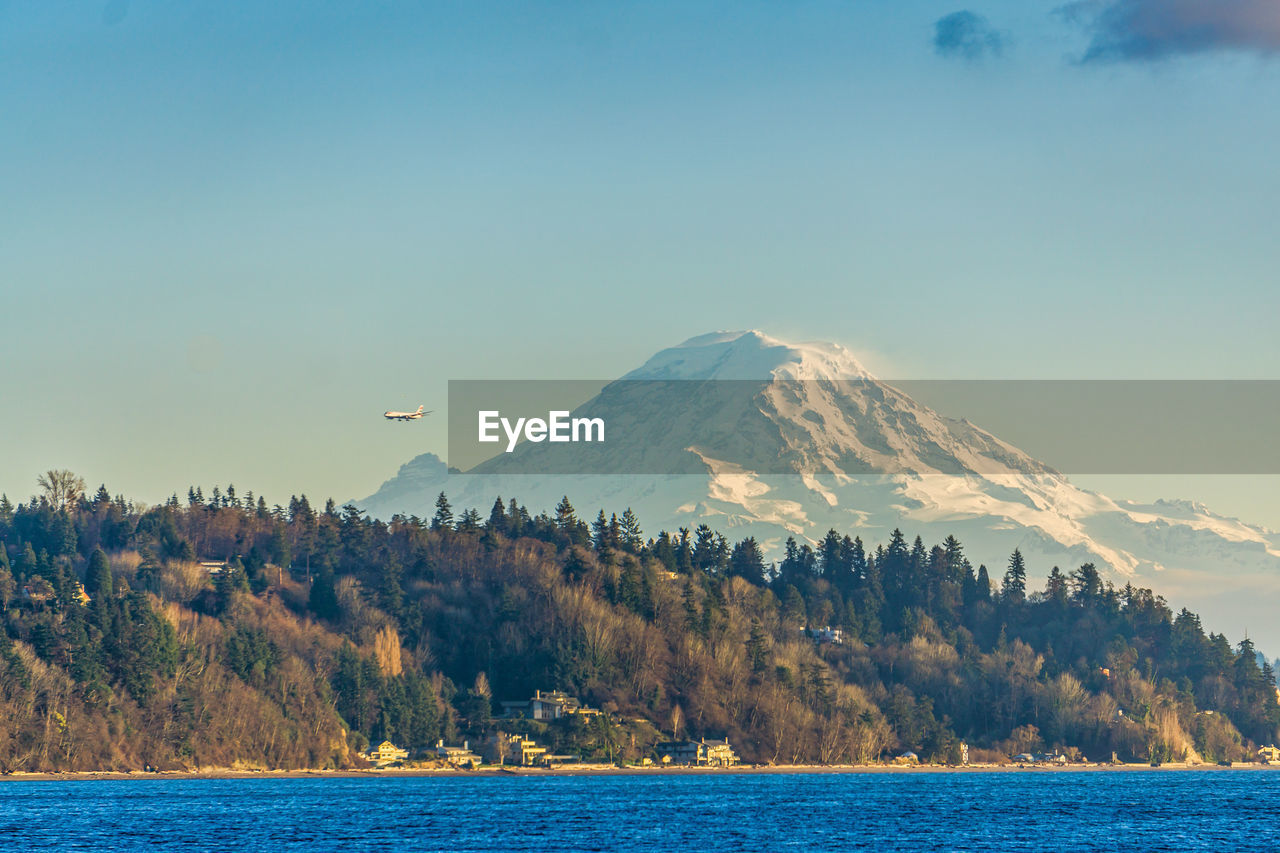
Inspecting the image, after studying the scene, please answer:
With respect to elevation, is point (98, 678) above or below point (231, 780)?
above

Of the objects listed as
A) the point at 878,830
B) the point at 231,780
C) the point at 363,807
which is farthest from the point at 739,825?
the point at 231,780

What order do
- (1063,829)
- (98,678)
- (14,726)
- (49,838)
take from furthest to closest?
1. (98,678)
2. (14,726)
3. (1063,829)
4. (49,838)

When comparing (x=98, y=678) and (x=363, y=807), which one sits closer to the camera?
(x=363, y=807)

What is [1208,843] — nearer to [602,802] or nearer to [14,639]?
[602,802]

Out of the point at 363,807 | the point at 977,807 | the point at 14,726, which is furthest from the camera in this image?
the point at 14,726

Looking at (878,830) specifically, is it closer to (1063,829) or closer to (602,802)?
(1063,829)

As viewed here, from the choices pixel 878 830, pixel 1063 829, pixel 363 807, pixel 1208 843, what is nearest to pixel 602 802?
pixel 363 807
